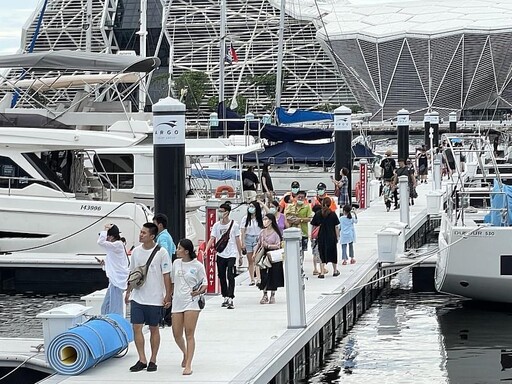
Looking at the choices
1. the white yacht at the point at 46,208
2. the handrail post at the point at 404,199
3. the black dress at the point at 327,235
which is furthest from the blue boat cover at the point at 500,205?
the handrail post at the point at 404,199

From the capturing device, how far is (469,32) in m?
93.6

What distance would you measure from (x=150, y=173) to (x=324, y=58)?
70.3 meters

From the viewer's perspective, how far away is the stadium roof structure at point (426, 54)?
94562 mm

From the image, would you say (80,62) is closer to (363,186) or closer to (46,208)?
(46,208)

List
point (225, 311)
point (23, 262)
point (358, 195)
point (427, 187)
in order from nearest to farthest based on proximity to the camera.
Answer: point (225, 311) → point (23, 262) → point (358, 195) → point (427, 187)

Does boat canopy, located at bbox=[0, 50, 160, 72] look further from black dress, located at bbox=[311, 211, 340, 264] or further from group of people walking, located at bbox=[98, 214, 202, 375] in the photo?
group of people walking, located at bbox=[98, 214, 202, 375]

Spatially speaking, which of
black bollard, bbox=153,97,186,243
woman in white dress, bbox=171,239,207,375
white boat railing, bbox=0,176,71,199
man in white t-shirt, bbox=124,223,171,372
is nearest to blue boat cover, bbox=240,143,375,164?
white boat railing, bbox=0,176,71,199

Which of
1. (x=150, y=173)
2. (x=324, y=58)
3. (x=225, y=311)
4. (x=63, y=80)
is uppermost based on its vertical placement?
(x=324, y=58)

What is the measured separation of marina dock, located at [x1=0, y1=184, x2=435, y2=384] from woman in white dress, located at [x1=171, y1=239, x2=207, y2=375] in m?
0.42

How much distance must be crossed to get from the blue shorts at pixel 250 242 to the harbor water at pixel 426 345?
1.95 metres

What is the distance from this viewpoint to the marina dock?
506 inches

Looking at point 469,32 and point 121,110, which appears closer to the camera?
point 121,110

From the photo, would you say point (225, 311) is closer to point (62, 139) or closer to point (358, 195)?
point (62, 139)

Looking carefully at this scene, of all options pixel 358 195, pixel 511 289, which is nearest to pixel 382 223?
pixel 358 195
